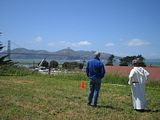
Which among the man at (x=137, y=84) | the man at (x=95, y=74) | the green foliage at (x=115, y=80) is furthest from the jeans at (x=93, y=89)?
the green foliage at (x=115, y=80)

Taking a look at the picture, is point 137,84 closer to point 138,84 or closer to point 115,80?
point 138,84

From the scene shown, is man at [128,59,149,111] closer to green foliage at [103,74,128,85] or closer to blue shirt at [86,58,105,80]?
blue shirt at [86,58,105,80]

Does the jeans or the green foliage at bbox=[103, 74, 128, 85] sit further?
the green foliage at bbox=[103, 74, 128, 85]

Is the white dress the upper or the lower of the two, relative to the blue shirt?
lower

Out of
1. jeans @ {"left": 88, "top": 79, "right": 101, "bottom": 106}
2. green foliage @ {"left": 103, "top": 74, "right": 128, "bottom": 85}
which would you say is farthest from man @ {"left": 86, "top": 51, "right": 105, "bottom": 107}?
green foliage @ {"left": 103, "top": 74, "right": 128, "bottom": 85}

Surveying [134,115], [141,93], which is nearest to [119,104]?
[141,93]

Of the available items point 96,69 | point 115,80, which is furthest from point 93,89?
point 115,80

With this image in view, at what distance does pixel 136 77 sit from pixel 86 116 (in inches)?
102

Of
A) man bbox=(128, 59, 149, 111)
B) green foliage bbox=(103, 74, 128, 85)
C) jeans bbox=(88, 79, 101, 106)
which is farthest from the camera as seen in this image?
green foliage bbox=(103, 74, 128, 85)

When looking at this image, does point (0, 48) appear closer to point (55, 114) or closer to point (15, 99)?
point (55, 114)

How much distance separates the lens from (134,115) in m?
10.5

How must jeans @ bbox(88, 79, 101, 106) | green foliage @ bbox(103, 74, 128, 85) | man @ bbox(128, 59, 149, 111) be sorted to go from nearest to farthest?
man @ bbox(128, 59, 149, 111), jeans @ bbox(88, 79, 101, 106), green foliage @ bbox(103, 74, 128, 85)

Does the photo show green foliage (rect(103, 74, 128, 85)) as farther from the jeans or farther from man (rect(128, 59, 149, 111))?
man (rect(128, 59, 149, 111))

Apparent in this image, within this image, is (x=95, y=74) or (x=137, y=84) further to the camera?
(x=95, y=74)
